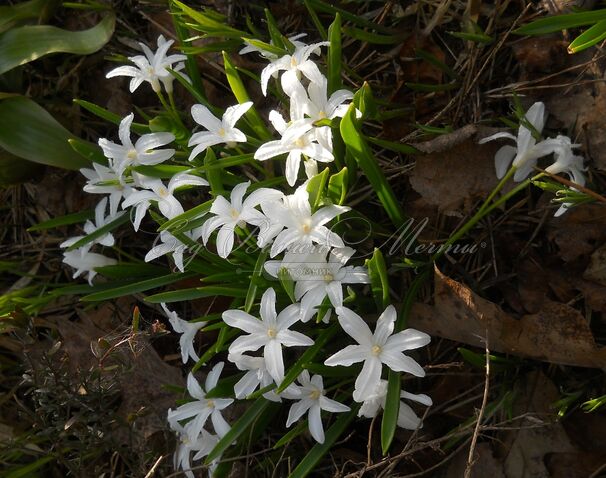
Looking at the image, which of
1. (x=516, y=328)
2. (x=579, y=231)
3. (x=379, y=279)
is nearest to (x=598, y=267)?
(x=579, y=231)

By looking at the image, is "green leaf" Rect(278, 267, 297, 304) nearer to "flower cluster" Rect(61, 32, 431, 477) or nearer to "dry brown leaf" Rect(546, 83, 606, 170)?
"flower cluster" Rect(61, 32, 431, 477)

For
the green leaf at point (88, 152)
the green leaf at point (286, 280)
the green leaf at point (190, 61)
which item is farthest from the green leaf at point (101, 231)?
the green leaf at point (286, 280)

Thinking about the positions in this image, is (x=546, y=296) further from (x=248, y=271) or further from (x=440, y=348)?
(x=248, y=271)

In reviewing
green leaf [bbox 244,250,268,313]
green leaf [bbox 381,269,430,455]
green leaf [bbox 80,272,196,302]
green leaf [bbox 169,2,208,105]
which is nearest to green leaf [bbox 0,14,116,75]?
green leaf [bbox 169,2,208,105]

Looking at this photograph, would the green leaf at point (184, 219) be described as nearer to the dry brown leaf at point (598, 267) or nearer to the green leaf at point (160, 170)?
the green leaf at point (160, 170)

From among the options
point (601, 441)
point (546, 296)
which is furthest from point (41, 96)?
point (601, 441)

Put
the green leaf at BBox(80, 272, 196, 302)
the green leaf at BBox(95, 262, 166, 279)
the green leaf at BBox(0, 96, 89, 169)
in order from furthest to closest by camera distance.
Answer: the green leaf at BBox(0, 96, 89, 169) < the green leaf at BBox(95, 262, 166, 279) < the green leaf at BBox(80, 272, 196, 302)

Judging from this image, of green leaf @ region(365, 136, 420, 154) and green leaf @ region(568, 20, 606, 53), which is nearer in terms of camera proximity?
green leaf @ region(568, 20, 606, 53)
